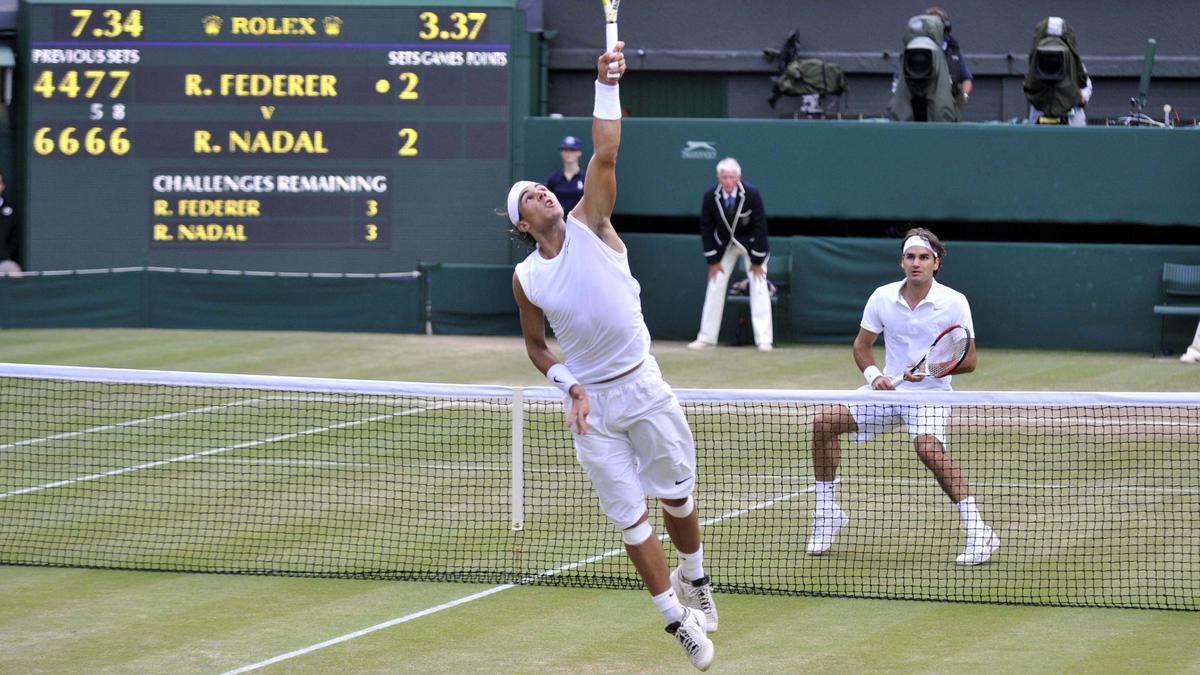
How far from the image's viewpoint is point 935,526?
10.4 m

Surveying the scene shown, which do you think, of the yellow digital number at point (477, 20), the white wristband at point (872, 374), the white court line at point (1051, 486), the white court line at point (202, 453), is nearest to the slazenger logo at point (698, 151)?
the yellow digital number at point (477, 20)

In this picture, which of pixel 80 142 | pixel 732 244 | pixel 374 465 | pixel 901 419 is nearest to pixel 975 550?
pixel 901 419

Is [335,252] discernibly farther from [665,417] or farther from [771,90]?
[665,417]

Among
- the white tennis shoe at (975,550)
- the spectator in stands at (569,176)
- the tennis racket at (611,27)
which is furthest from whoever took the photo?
the spectator in stands at (569,176)

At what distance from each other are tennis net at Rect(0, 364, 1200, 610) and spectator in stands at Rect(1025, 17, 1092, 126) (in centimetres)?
483

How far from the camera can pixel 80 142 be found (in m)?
19.8

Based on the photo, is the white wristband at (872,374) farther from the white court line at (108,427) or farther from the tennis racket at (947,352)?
the white court line at (108,427)

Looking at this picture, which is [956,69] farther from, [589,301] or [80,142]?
[589,301]

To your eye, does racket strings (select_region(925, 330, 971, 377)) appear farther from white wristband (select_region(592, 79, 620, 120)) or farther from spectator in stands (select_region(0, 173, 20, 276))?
spectator in stands (select_region(0, 173, 20, 276))

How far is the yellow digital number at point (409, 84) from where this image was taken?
19531 mm

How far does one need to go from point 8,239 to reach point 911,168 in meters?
10.5

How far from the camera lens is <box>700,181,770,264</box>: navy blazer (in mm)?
17828

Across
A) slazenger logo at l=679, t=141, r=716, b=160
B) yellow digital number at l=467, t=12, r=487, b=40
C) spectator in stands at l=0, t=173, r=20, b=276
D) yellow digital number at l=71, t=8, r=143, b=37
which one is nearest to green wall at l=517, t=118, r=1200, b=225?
slazenger logo at l=679, t=141, r=716, b=160

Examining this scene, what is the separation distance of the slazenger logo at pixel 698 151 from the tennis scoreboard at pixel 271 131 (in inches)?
78.5
